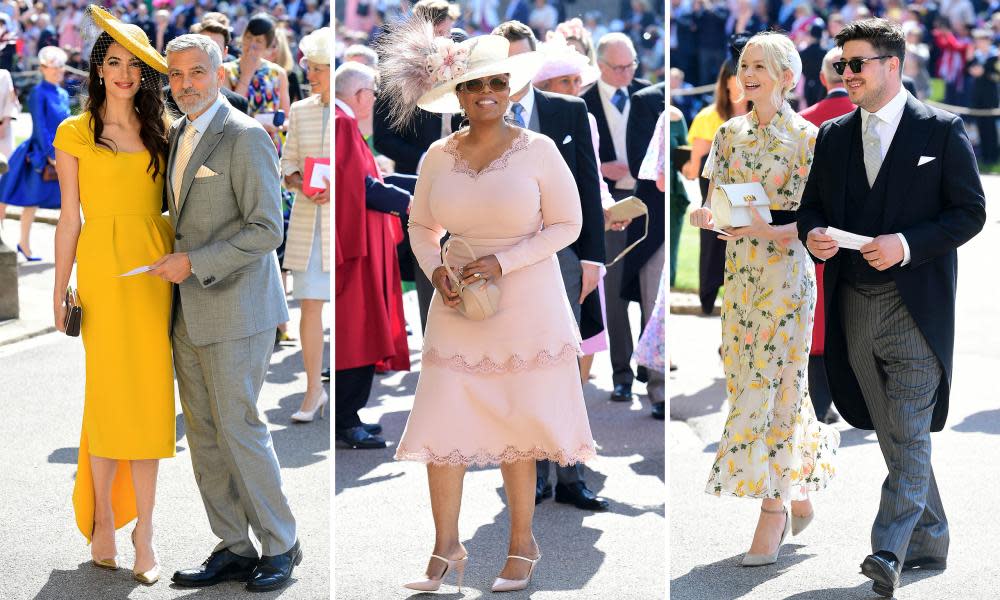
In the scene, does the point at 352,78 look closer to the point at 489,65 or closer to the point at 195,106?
the point at 195,106

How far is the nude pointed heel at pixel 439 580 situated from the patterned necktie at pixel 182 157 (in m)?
1.45

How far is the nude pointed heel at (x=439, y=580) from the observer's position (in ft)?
15.5

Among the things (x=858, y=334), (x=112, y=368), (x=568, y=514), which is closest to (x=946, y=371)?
(x=858, y=334)

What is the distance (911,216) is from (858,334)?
0.46 meters

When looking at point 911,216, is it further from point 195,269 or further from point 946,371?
point 195,269

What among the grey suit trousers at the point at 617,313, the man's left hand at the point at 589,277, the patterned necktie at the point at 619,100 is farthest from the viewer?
the patterned necktie at the point at 619,100

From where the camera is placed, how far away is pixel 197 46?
4609mm

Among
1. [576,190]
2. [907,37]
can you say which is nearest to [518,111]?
[576,190]

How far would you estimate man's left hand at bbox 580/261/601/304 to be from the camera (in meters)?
5.56

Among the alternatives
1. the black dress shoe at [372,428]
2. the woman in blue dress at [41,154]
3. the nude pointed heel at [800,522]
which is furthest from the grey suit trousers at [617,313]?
the woman in blue dress at [41,154]

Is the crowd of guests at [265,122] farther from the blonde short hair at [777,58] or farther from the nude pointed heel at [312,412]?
the blonde short hair at [777,58]

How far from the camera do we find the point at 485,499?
223 inches

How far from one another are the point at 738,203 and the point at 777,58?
53cm

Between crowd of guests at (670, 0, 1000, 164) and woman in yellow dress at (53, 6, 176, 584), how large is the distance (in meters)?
13.3
